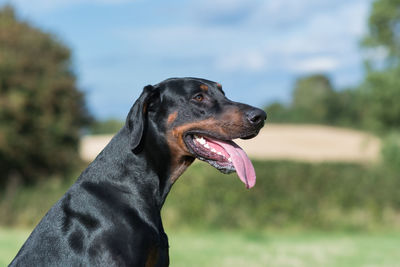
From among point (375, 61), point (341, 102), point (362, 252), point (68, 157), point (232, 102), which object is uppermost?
point (341, 102)

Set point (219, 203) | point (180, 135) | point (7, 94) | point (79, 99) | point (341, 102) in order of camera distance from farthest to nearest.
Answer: point (341, 102) < point (79, 99) < point (7, 94) < point (219, 203) < point (180, 135)

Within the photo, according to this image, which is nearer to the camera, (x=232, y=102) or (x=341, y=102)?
(x=232, y=102)

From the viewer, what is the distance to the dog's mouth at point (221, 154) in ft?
14.5

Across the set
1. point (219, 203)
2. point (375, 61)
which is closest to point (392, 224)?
point (219, 203)

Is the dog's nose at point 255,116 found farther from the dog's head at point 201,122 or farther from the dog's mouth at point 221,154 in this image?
the dog's mouth at point 221,154

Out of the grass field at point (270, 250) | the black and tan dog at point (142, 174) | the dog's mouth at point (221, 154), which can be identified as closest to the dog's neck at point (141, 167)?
the black and tan dog at point (142, 174)

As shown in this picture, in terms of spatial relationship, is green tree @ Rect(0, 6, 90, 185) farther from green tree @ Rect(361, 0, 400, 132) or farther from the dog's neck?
the dog's neck

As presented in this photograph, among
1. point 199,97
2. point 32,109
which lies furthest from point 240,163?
point 32,109

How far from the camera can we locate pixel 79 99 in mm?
27047

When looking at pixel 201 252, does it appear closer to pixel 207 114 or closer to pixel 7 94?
pixel 207 114

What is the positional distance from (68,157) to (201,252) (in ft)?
46.2

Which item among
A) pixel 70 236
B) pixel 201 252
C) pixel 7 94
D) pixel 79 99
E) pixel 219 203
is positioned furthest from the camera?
pixel 79 99

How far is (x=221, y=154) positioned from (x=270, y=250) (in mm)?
8490

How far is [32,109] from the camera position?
2397 cm
